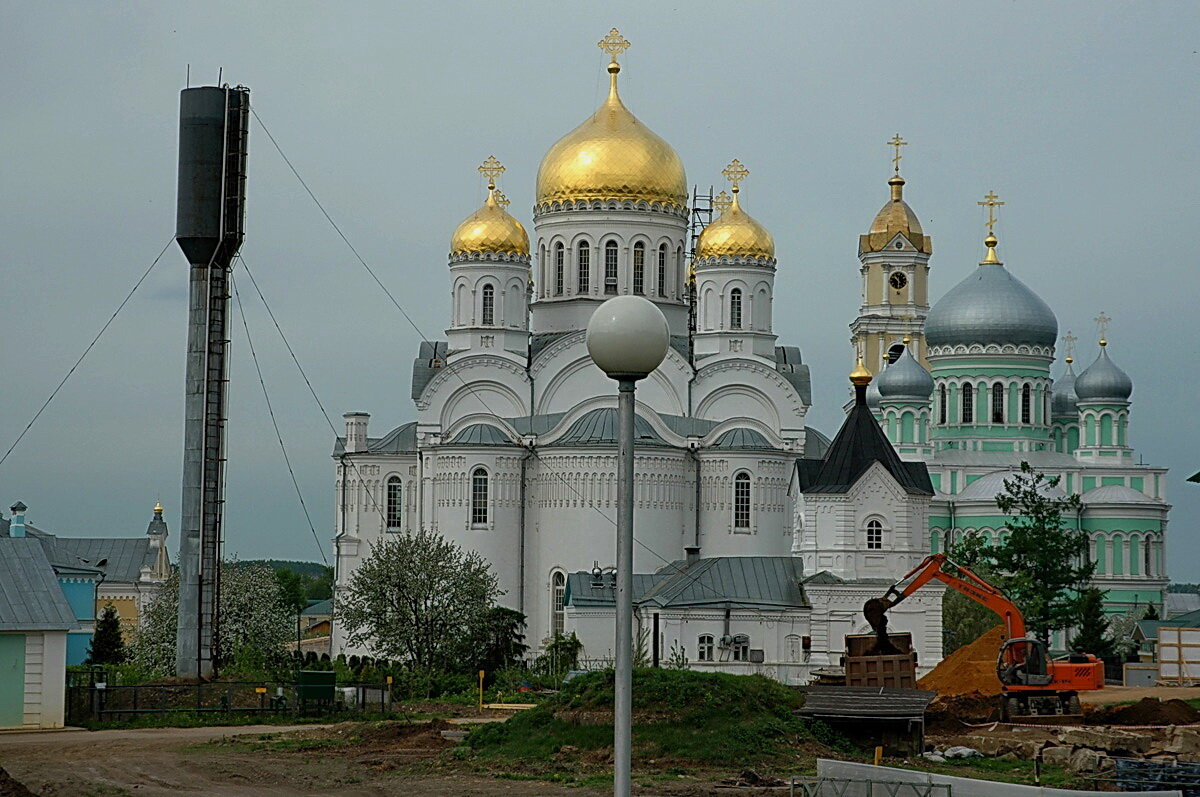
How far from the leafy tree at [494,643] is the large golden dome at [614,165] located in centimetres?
1206

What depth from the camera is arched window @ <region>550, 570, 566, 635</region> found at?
2003 inches

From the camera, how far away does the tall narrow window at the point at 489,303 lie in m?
55.0

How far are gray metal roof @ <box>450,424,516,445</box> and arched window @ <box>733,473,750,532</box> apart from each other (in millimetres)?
5662

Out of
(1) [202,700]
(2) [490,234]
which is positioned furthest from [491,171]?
(1) [202,700]

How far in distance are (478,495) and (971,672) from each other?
21.6 meters

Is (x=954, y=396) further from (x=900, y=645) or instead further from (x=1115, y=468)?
(x=900, y=645)

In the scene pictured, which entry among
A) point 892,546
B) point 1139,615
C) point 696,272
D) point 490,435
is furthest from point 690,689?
point 1139,615

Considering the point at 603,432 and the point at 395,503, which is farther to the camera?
the point at 395,503

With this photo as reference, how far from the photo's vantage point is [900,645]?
29.6 meters

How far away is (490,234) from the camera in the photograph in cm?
5494

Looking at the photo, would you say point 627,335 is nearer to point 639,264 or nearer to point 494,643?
point 494,643

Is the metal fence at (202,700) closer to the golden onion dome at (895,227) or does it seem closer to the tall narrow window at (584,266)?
the tall narrow window at (584,266)

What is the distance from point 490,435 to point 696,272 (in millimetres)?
8244

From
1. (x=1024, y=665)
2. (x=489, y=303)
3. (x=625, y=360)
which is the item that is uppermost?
(x=489, y=303)
